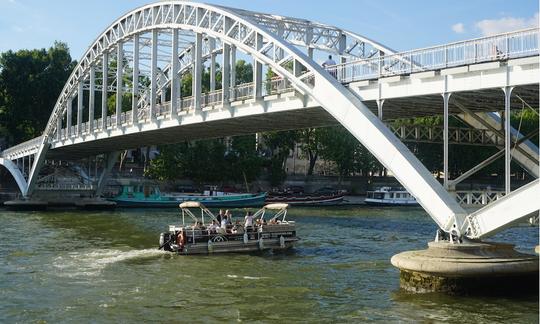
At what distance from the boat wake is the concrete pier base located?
11.3 m

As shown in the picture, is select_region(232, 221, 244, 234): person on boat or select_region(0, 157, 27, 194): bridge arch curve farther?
select_region(0, 157, 27, 194): bridge arch curve

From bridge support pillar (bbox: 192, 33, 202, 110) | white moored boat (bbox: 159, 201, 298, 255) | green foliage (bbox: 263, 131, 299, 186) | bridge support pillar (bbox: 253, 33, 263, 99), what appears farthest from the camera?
green foliage (bbox: 263, 131, 299, 186)

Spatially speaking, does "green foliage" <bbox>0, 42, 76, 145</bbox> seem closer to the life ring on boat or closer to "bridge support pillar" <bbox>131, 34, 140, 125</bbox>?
"bridge support pillar" <bbox>131, 34, 140, 125</bbox>

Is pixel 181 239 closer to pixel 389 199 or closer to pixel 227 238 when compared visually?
pixel 227 238

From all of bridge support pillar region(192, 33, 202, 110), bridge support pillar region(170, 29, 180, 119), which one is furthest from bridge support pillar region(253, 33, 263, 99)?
bridge support pillar region(170, 29, 180, 119)

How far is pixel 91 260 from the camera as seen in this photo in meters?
29.0

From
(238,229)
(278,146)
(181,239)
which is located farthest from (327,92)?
(278,146)

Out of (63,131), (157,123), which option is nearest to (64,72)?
(63,131)

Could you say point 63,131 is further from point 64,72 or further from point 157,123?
point 64,72

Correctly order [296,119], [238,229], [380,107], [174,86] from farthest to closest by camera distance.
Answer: [174,86]
[296,119]
[238,229]
[380,107]

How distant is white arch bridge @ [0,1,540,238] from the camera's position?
2103cm

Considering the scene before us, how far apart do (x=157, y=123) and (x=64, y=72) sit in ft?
179

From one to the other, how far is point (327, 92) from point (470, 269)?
405 inches

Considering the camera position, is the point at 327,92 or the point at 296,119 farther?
the point at 296,119
